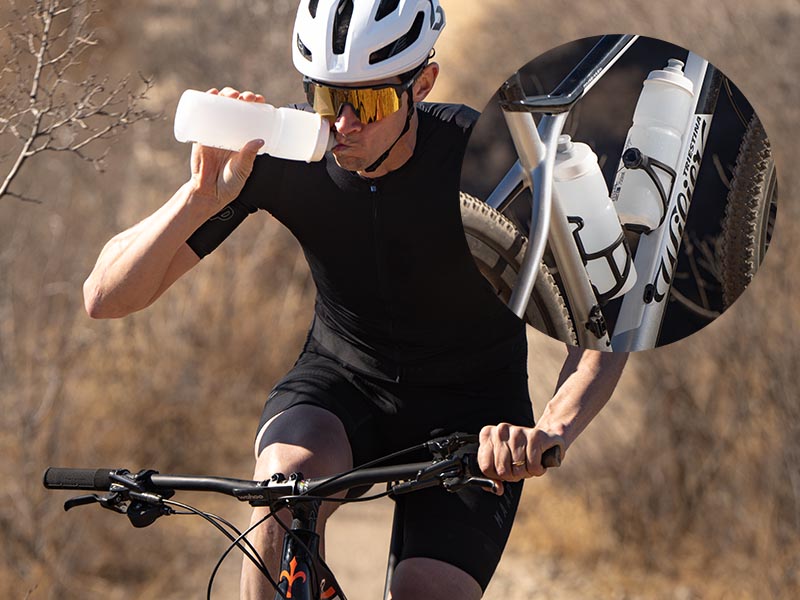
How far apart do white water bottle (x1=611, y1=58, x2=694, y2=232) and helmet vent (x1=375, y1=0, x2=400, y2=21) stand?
0.72 metres

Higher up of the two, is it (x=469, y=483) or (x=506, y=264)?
(x=506, y=264)

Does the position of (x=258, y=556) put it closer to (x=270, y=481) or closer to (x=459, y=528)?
(x=270, y=481)

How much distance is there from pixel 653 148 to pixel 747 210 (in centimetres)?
33

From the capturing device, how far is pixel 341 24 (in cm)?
341

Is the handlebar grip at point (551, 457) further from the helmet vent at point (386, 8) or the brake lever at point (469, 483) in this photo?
the helmet vent at point (386, 8)

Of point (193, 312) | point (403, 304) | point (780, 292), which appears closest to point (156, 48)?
point (193, 312)

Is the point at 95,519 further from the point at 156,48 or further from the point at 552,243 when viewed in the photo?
the point at 156,48

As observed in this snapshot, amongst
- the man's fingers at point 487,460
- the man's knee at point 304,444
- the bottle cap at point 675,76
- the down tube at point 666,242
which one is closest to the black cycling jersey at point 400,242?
the man's knee at point 304,444

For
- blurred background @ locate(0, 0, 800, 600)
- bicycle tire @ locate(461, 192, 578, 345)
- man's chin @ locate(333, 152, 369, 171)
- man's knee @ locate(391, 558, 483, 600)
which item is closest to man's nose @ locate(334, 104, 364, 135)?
man's chin @ locate(333, 152, 369, 171)

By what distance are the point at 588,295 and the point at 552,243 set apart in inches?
6.9

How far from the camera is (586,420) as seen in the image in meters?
3.22

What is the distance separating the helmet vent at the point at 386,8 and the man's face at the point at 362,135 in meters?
0.18

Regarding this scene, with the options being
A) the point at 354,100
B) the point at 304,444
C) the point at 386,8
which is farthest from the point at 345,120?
the point at 304,444

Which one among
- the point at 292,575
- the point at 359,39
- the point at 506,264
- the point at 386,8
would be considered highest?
the point at 386,8
